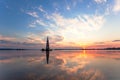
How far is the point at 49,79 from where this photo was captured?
44.5 ft

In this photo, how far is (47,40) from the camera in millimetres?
111312

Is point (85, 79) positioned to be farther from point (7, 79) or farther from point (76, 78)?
point (7, 79)

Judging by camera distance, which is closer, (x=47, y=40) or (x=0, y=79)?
(x=0, y=79)

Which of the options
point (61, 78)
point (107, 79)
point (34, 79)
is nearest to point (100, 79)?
point (107, 79)

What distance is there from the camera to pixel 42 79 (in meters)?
13.5

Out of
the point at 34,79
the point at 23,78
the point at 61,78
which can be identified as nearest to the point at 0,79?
the point at 23,78

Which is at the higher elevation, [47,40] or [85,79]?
[47,40]

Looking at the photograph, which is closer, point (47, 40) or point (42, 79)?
point (42, 79)

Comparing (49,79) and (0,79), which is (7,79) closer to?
(0,79)

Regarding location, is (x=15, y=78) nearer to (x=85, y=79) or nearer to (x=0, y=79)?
(x=0, y=79)

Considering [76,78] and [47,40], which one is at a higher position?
[47,40]

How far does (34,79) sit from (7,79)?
2.35 m

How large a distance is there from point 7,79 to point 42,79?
9.93ft

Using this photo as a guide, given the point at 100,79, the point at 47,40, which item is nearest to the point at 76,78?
the point at 100,79
